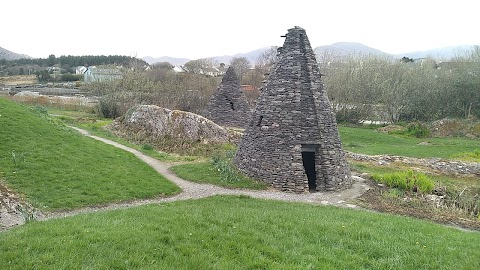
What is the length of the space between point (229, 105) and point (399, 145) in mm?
13882

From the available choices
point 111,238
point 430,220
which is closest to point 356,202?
point 430,220

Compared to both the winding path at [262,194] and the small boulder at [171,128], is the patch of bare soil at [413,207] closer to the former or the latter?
the winding path at [262,194]

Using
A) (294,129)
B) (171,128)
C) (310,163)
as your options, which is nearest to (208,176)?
(294,129)

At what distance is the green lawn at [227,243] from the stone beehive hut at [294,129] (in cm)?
462

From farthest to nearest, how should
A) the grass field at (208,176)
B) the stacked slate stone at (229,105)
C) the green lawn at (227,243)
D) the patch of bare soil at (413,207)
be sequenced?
the stacked slate stone at (229,105)
the grass field at (208,176)
the patch of bare soil at (413,207)
the green lawn at (227,243)

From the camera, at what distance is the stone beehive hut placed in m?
14.3

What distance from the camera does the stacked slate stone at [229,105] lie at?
28.8 metres

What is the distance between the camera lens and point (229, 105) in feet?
95.6

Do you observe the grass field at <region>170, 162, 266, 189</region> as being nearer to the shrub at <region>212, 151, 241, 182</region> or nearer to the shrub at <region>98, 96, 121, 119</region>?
the shrub at <region>212, 151, 241, 182</region>

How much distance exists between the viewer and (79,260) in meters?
5.75

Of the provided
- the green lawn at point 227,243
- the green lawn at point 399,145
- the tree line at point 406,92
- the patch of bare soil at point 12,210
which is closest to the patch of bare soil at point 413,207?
the green lawn at point 227,243

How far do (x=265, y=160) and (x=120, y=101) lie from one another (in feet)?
78.1

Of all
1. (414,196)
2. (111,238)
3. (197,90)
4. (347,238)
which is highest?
(197,90)

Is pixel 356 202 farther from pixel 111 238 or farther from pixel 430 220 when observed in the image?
pixel 111 238
